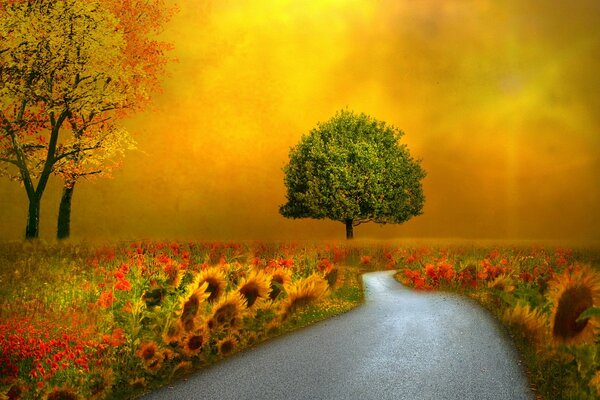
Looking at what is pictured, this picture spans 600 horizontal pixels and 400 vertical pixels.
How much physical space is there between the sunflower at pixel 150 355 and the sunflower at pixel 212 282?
1.36 metres

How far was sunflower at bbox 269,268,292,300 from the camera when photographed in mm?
11055

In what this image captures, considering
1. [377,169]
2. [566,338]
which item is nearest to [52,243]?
[566,338]

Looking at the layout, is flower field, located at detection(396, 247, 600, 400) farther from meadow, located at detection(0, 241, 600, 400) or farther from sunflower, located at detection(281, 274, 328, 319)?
sunflower, located at detection(281, 274, 328, 319)

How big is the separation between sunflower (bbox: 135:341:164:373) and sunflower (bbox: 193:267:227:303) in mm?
1355

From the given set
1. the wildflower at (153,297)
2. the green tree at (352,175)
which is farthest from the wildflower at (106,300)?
the green tree at (352,175)

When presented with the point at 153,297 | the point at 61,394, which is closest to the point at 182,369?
the point at 153,297

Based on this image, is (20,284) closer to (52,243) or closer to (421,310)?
(52,243)

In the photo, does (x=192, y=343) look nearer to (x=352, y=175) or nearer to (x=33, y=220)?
(x=33, y=220)

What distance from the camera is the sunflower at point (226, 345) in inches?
352

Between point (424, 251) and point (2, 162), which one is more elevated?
point (2, 162)

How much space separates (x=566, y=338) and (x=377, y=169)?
32522 mm

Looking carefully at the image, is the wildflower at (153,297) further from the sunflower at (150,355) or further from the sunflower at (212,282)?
the sunflower at (150,355)

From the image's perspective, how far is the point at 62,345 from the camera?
827cm

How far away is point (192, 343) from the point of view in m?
8.38
